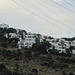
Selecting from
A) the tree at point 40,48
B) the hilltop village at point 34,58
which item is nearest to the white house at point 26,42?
the hilltop village at point 34,58

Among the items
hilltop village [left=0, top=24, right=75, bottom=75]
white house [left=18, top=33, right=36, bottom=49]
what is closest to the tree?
hilltop village [left=0, top=24, right=75, bottom=75]

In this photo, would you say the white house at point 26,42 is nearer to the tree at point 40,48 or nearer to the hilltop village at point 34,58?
the hilltop village at point 34,58

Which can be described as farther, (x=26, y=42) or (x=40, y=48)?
(x=26, y=42)

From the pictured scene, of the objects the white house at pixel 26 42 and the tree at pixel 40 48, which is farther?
the white house at pixel 26 42

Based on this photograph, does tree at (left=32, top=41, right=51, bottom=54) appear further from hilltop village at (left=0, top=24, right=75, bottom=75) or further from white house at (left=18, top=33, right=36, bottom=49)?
white house at (left=18, top=33, right=36, bottom=49)

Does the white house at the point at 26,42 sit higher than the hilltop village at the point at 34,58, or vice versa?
the white house at the point at 26,42

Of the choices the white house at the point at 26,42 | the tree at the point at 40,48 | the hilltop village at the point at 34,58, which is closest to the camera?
the hilltop village at the point at 34,58

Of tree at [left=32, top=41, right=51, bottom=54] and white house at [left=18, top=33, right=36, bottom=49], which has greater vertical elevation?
white house at [left=18, top=33, right=36, bottom=49]

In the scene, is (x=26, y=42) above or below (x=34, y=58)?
above

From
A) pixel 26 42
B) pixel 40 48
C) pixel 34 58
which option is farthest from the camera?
pixel 26 42

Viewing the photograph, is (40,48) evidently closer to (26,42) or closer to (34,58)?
(34,58)

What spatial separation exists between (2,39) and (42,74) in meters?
45.3

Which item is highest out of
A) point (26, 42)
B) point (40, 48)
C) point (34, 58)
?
point (26, 42)

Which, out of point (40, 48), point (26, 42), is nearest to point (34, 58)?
point (40, 48)
